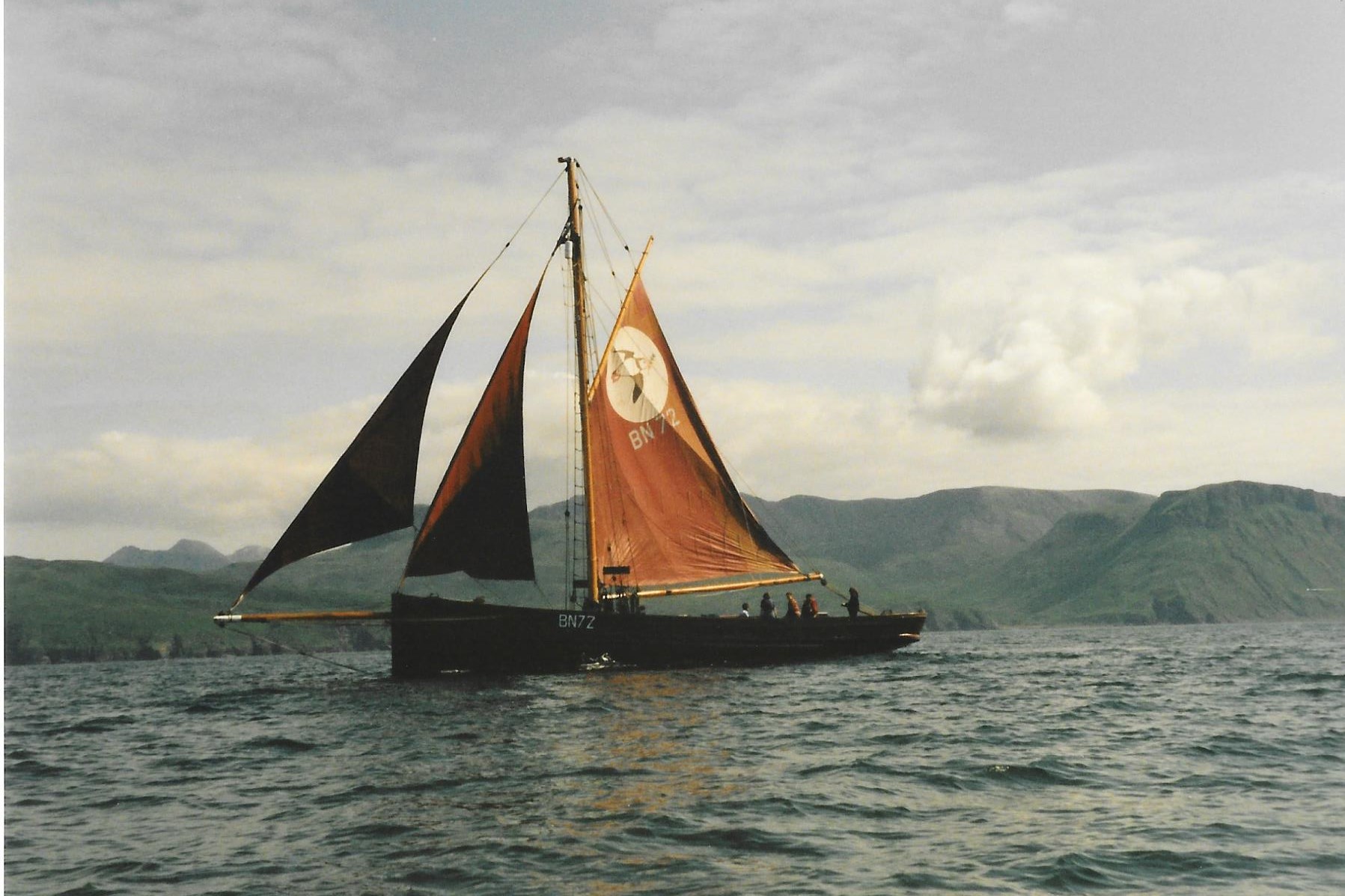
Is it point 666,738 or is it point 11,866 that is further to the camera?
point 666,738

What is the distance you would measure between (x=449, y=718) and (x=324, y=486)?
11904 millimetres

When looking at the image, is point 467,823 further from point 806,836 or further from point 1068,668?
point 1068,668

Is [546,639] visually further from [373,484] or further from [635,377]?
[635,377]

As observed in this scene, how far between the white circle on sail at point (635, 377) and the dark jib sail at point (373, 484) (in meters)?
8.85

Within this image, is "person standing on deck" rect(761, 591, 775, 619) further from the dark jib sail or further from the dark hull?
the dark jib sail

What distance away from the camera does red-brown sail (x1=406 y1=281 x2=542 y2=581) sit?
41.2m

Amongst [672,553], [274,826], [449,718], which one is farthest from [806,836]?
[672,553]

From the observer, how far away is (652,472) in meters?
47.7

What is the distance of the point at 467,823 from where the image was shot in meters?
17.7

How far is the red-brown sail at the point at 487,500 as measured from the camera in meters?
41.2

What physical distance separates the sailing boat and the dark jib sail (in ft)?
0.18

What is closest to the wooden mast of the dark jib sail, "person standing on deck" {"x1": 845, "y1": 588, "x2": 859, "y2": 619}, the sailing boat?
the sailing boat

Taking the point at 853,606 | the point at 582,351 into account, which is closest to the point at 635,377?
the point at 582,351

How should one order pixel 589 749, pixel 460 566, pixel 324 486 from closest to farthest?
1. pixel 589 749
2. pixel 324 486
3. pixel 460 566
